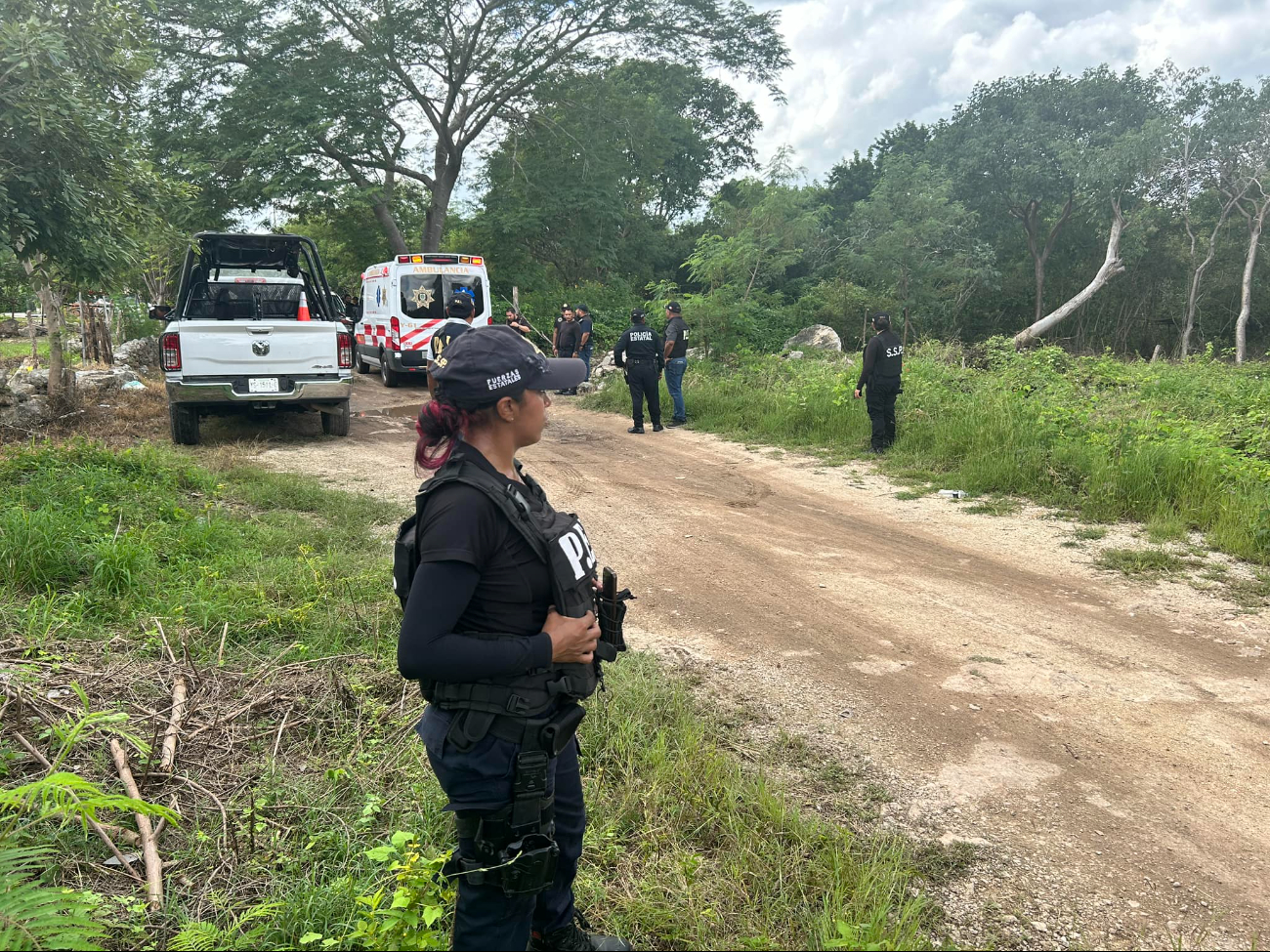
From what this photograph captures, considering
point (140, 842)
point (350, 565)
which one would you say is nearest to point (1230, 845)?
point (140, 842)

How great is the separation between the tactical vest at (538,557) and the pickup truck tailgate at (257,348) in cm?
858

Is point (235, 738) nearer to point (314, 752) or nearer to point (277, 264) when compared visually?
point (314, 752)

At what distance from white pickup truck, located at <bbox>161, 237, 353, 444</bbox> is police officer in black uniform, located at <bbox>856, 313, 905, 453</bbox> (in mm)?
6336

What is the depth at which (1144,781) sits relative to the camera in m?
3.26

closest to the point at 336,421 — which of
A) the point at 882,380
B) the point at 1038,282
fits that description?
the point at 882,380

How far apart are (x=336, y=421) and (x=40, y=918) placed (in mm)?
9377

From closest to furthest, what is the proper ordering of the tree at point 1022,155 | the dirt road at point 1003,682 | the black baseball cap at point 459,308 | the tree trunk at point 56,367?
the dirt road at point 1003,682, the black baseball cap at point 459,308, the tree trunk at point 56,367, the tree at point 1022,155

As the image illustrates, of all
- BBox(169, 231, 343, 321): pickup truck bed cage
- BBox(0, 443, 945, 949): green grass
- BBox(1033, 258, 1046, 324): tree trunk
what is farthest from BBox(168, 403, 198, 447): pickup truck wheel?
BBox(1033, 258, 1046, 324): tree trunk

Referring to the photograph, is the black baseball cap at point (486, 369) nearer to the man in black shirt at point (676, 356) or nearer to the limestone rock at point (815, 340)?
the man in black shirt at point (676, 356)

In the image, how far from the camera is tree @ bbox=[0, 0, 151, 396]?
5.92 meters

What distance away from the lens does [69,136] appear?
633 cm

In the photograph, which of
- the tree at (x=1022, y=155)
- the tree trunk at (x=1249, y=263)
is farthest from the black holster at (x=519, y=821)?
the tree at (x=1022, y=155)

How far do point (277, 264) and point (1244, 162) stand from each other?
32694mm

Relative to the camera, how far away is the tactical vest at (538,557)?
184 centimetres
